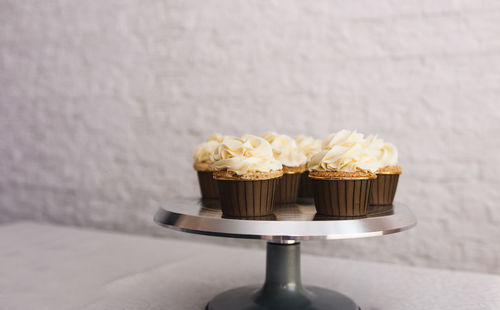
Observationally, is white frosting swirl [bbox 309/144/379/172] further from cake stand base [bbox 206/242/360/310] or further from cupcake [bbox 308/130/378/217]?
cake stand base [bbox 206/242/360/310]

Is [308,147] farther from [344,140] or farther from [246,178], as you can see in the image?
[246,178]

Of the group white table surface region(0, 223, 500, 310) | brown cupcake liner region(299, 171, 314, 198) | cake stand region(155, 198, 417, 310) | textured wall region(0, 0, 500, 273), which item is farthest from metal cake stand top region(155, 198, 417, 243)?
textured wall region(0, 0, 500, 273)

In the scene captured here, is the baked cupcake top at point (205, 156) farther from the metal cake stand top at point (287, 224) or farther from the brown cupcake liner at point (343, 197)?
the brown cupcake liner at point (343, 197)

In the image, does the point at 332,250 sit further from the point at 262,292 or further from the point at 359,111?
the point at 262,292

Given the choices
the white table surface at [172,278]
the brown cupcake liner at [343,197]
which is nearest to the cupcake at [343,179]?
the brown cupcake liner at [343,197]

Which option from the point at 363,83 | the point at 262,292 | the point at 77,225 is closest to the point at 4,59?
the point at 77,225

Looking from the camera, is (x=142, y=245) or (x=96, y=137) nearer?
(x=142, y=245)
